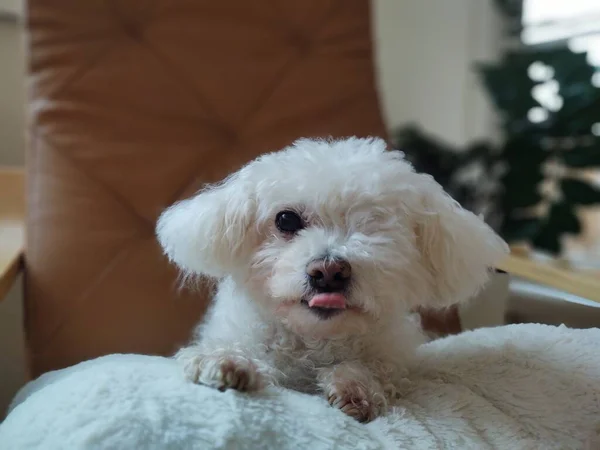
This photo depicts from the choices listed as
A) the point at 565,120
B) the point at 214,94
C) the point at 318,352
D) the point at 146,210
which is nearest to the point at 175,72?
the point at 214,94

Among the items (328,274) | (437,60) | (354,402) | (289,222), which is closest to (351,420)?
(354,402)

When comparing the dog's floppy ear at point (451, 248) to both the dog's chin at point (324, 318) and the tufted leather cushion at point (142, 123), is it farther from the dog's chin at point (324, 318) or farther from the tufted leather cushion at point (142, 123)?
the tufted leather cushion at point (142, 123)

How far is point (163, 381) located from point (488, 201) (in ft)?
5.16

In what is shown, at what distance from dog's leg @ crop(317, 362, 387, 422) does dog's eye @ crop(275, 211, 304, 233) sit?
183 mm

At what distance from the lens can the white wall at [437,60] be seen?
7.52ft

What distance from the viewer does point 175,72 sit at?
1.20m

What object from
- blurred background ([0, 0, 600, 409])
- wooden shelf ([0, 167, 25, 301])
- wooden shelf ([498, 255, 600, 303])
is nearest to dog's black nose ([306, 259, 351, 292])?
wooden shelf ([498, 255, 600, 303])

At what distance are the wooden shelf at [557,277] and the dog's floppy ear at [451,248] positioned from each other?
0.08 m

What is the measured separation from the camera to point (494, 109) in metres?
2.05

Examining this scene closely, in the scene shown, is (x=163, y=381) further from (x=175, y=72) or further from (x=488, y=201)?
(x=488, y=201)

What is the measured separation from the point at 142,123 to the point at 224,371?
2.21 ft

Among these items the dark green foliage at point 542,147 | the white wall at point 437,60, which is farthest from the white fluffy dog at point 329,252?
the white wall at point 437,60

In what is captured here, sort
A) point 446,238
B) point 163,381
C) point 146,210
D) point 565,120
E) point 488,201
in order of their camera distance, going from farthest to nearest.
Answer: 1. point 488,201
2. point 565,120
3. point 146,210
4. point 446,238
5. point 163,381

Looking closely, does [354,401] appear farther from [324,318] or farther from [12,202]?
[12,202]
